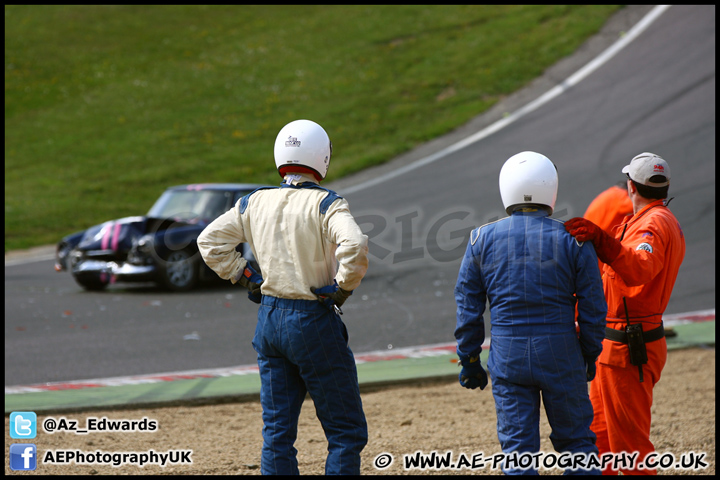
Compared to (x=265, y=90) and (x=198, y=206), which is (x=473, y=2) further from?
(x=198, y=206)

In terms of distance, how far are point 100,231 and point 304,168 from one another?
8298 mm

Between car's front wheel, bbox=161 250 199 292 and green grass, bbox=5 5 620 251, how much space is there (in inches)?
288

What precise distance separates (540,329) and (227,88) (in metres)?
26.3

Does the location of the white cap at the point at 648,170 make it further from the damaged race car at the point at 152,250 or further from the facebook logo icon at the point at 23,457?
the damaged race car at the point at 152,250

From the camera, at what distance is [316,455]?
509 centimetres

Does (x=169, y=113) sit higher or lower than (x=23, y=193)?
higher

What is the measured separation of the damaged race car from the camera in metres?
11.0

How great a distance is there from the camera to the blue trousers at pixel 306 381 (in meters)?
3.73

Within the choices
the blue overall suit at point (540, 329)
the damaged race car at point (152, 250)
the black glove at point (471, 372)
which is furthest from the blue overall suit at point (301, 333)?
the damaged race car at point (152, 250)

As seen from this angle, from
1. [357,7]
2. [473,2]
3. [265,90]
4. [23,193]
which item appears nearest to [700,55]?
[473,2]

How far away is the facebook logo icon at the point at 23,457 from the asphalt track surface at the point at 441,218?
6.96 feet

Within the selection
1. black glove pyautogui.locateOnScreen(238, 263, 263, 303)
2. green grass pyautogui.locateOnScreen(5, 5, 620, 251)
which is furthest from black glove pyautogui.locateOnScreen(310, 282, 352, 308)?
green grass pyautogui.locateOnScreen(5, 5, 620, 251)

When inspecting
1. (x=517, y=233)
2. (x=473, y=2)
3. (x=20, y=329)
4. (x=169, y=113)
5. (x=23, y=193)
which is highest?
(x=473, y=2)

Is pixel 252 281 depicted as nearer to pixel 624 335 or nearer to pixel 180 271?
pixel 624 335
